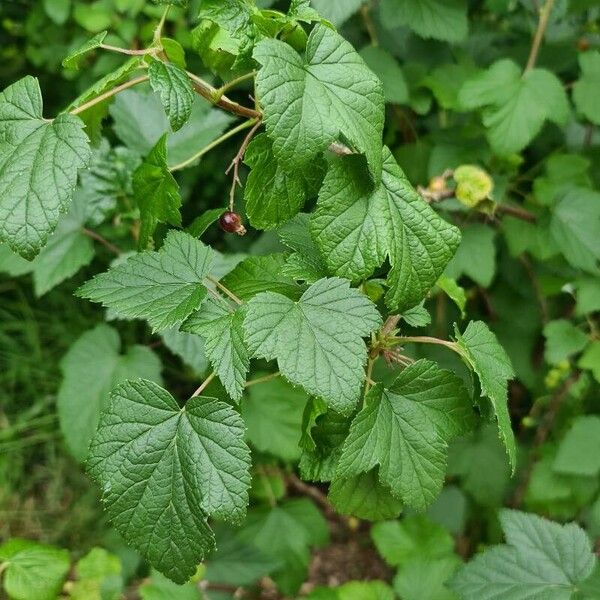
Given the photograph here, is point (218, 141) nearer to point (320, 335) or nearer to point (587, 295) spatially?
point (320, 335)

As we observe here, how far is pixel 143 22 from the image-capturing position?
6.83ft

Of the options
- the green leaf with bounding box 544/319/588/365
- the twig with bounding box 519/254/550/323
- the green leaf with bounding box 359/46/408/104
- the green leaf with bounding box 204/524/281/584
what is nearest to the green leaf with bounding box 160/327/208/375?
the green leaf with bounding box 204/524/281/584

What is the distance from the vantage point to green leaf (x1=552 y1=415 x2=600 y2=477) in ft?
5.54

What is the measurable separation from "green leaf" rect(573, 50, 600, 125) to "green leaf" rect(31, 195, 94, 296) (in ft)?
3.83

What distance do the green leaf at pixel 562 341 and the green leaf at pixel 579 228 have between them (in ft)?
0.55

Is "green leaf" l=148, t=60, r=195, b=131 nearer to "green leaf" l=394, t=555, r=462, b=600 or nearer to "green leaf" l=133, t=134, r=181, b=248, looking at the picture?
"green leaf" l=133, t=134, r=181, b=248

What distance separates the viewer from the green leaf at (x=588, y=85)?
1.70 m

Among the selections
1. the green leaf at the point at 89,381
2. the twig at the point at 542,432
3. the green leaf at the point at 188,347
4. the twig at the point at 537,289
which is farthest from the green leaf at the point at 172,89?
the twig at the point at 542,432

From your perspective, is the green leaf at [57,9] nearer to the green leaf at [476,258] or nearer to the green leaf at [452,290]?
the green leaf at [476,258]

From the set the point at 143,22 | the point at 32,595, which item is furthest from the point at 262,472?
the point at 143,22

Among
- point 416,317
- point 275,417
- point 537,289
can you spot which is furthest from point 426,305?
point 416,317

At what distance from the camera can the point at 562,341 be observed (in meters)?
1.76

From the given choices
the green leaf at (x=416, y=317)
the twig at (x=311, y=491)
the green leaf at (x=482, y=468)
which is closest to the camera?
the green leaf at (x=416, y=317)

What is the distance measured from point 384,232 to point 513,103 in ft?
3.04
